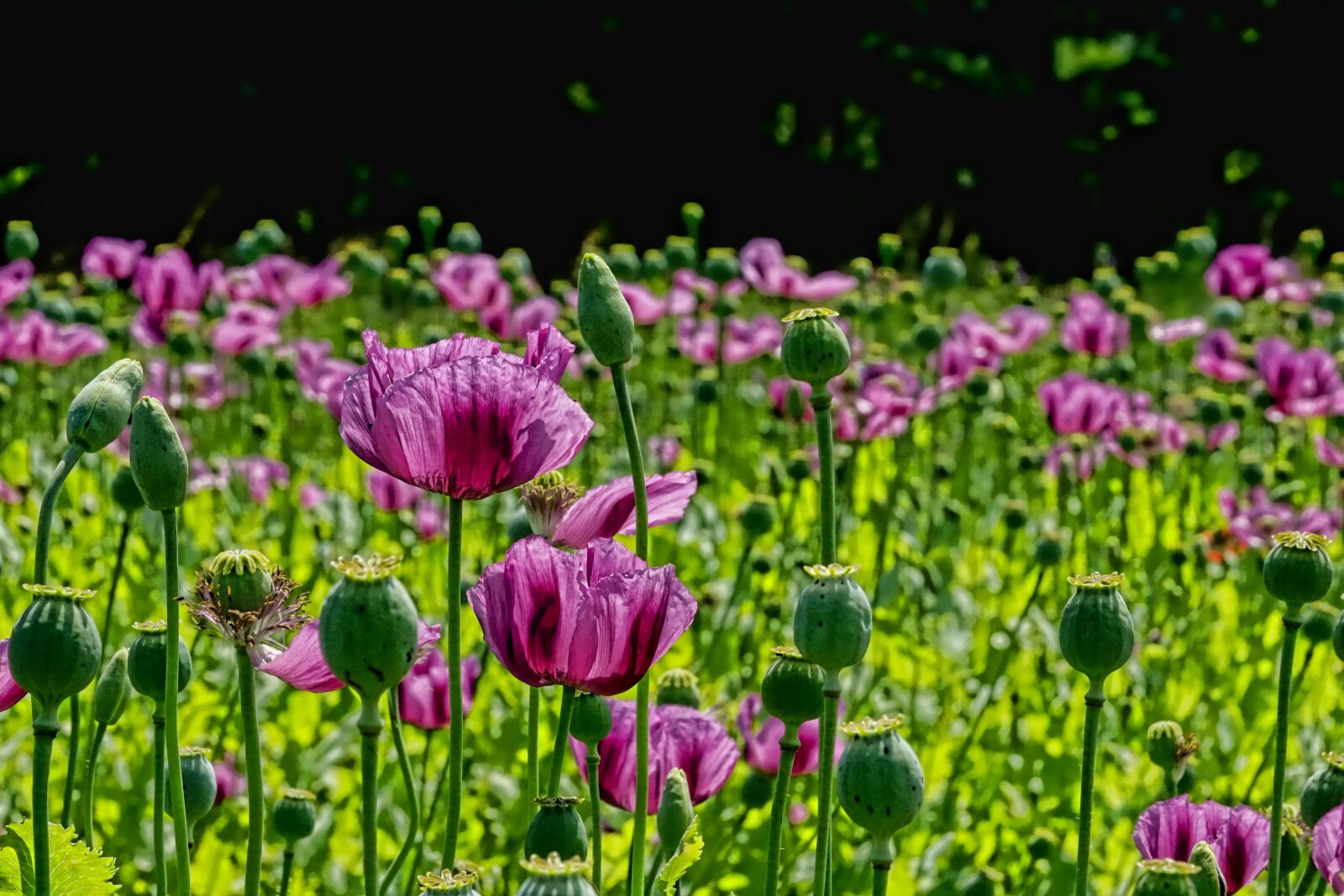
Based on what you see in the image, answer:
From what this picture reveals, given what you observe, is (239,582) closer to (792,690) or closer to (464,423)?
(464,423)

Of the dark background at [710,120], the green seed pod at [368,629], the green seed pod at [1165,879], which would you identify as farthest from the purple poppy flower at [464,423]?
the dark background at [710,120]

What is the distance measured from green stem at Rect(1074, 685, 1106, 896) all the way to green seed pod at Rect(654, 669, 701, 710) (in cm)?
41

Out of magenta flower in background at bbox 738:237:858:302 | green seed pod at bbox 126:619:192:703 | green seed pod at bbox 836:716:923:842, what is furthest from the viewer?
magenta flower in background at bbox 738:237:858:302

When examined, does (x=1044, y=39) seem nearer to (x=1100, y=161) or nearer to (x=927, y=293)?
(x=1100, y=161)

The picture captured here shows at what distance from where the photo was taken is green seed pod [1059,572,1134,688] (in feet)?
2.69

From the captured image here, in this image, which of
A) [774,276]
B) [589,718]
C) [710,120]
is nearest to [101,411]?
[589,718]

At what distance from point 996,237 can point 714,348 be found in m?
4.58

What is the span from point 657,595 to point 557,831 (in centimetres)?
13

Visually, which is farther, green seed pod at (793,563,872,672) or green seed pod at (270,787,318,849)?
green seed pod at (270,787,318,849)

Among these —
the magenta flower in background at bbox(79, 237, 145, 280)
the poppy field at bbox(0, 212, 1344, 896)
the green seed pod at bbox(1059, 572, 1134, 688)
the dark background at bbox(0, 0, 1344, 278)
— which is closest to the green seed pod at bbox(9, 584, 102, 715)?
the poppy field at bbox(0, 212, 1344, 896)

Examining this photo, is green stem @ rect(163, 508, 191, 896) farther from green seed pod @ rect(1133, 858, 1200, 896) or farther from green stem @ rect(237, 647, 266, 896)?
green seed pod @ rect(1133, 858, 1200, 896)

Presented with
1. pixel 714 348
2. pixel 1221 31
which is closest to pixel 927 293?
pixel 714 348

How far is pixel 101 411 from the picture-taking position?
856mm

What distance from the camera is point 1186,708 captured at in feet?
7.57
